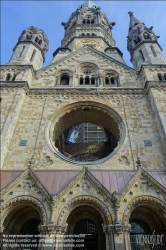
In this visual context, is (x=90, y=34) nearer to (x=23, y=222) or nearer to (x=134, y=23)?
(x=134, y=23)

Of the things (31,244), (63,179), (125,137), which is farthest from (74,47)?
(31,244)

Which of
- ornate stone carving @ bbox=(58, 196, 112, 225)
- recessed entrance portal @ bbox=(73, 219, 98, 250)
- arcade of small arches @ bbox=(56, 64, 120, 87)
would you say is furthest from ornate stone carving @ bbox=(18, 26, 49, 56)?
recessed entrance portal @ bbox=(73, 219, 98, 250)

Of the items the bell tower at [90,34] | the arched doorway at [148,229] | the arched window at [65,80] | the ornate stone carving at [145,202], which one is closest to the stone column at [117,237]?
the ornate stone carving at [145,202]

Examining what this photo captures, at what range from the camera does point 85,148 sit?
2070 cm

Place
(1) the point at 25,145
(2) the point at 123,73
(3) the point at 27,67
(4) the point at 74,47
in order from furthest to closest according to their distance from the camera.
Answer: (4) the point at 74,47 → (2) the point at 123,73 → (3) the point at 27,67 → (1) the point at 25,145

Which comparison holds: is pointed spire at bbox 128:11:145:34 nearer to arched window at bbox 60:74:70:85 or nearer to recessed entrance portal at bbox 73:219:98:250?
arched window at bbox 60:74:70:85

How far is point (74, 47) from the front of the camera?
87.9 ft

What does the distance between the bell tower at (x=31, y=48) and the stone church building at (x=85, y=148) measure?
4.4 inches

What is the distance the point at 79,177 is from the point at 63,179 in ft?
2.89

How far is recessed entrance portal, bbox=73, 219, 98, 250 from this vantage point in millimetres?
11189

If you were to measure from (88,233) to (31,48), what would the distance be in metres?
18.0

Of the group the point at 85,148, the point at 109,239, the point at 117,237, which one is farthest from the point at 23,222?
the point at 85,148

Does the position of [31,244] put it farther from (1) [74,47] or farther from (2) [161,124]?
(1) [74,47]

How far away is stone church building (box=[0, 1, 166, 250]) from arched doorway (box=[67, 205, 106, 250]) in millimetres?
51
